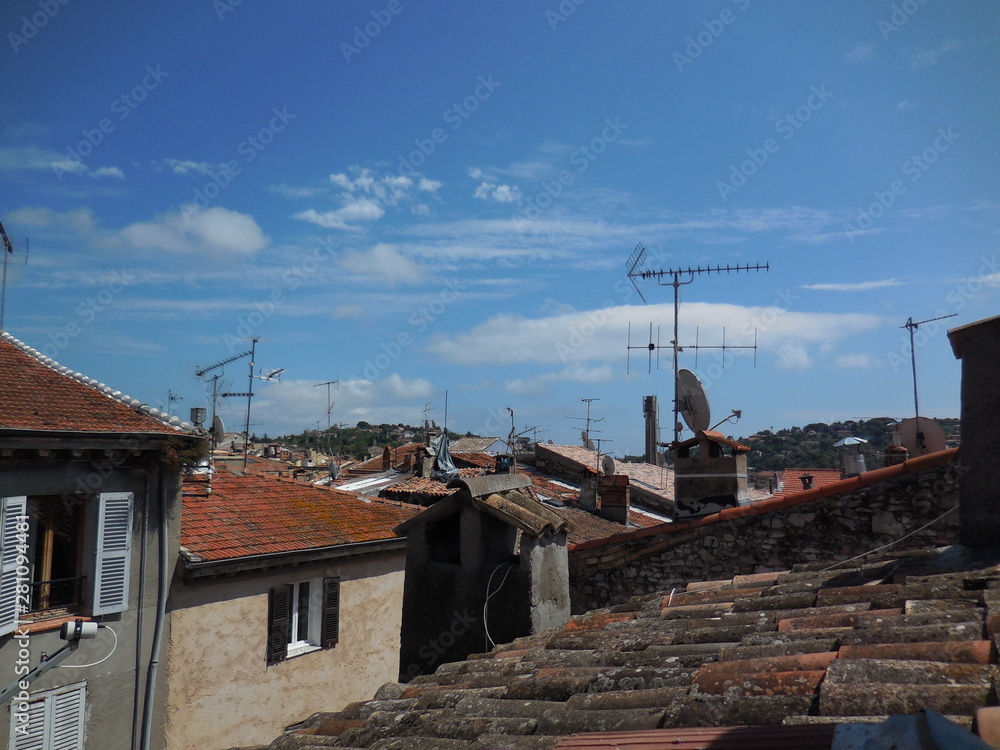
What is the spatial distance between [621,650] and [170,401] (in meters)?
21.4

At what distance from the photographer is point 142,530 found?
32.1 feet

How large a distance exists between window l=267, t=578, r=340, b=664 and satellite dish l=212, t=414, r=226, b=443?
520 centimetres

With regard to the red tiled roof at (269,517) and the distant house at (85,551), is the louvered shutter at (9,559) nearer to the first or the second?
the distant house at (85,551)

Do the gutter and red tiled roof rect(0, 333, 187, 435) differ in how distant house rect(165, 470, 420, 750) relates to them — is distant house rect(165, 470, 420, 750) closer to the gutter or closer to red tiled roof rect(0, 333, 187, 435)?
the gutter

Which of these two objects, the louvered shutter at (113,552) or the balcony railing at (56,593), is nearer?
the balcony railing at (56,593)

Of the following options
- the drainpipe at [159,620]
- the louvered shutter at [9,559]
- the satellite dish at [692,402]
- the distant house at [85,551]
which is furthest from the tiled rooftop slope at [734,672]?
the drainpipe at [159,620]

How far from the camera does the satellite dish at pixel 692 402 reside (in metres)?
9.80

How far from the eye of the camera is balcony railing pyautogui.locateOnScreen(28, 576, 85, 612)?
8.88m

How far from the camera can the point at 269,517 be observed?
12039 mm

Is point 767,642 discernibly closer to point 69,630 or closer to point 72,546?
point 69,630

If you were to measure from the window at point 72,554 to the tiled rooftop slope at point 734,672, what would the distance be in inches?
236

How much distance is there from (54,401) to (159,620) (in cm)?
322

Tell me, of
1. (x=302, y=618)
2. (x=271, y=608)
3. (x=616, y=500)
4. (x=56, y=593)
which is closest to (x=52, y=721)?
(x=56, y=593)

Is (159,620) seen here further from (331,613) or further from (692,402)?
(692,402)
